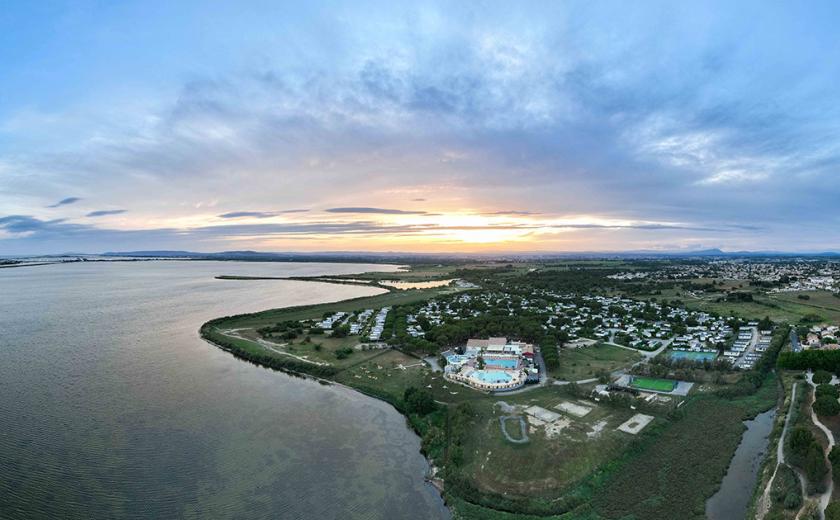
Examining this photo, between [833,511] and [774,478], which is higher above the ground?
[833,511]

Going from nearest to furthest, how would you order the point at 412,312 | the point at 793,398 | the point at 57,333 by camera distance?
the point at 793,398 → the point at 57,333 → the point at 412,312

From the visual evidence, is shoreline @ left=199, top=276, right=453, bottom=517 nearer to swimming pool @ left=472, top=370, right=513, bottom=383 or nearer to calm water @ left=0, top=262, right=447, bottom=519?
calm water @ left=0, top=262, right=447, bottom=519

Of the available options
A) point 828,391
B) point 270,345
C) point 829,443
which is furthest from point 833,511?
point 270,345

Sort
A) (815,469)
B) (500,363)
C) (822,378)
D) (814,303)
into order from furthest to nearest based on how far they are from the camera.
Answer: (814,303) → (500,363) → (822,378) → (815,469)

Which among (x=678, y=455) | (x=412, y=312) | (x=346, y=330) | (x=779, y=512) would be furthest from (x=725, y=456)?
(x=412, y=312)

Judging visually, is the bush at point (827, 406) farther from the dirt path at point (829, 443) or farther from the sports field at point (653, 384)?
the sports field at point (653, 384)

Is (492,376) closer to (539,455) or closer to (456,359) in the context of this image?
(456,359)

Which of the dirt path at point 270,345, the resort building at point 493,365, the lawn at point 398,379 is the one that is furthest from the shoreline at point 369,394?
the resort building at point 493,365

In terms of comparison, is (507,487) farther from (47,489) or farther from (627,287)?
(627,287)
